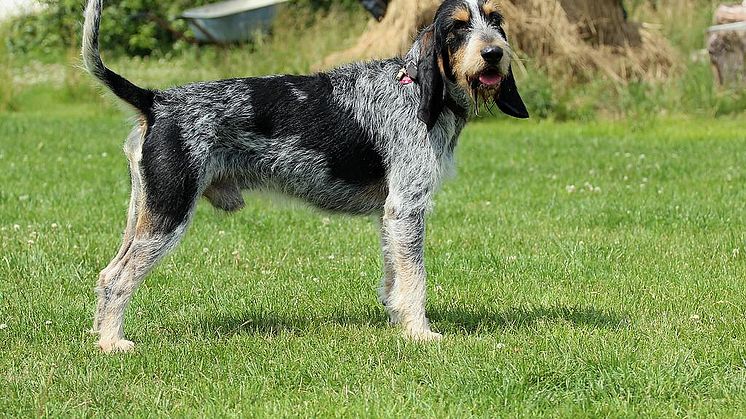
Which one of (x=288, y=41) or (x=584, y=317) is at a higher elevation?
(x=584, y=317)

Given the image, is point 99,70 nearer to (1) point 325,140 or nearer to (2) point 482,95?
(1) point 325,140

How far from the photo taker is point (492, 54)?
5668 millimetres

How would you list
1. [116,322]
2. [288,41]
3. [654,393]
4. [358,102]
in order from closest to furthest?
[654,393] < [116,322] < [358,102] < [288,41]

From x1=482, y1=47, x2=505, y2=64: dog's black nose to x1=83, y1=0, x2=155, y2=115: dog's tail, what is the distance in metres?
1.79

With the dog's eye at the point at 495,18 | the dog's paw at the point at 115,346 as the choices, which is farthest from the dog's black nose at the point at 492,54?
the dog's paw at the point at 115,346

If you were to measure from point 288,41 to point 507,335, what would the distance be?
16160mm

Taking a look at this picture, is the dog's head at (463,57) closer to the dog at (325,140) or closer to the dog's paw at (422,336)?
the dog at (325,140)

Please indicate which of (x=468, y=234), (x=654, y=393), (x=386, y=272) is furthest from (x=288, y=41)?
(x=654, y=393)

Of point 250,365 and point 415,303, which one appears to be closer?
point 250,365

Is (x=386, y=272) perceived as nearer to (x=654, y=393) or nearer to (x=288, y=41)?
(x=654, y=393)

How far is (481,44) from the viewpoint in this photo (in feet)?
18.7

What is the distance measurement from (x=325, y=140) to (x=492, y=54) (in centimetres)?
107

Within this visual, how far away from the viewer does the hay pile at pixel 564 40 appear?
17.8 m

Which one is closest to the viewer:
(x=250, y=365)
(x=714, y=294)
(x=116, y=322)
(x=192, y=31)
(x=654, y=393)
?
(x=654, y=393)
